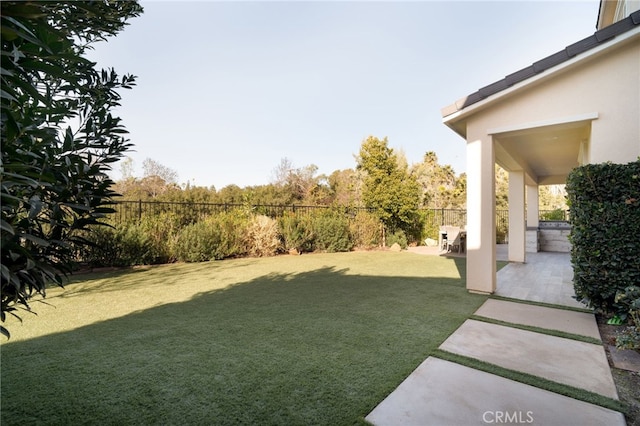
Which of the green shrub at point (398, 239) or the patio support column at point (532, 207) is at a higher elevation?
the patio support column at point (532, 207)

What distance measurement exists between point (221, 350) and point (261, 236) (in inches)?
323

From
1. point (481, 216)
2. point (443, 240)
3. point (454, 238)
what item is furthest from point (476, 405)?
point (443, 240)

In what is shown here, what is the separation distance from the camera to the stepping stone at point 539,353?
9.50 ft

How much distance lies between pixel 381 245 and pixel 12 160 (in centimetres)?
1428

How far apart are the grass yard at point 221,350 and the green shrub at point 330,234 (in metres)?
6.29

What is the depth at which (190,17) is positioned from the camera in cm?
683

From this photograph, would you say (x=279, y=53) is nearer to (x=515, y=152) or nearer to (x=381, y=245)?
(x=515, y=152)

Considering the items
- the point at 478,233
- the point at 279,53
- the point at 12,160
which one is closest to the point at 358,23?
the point at 279,53

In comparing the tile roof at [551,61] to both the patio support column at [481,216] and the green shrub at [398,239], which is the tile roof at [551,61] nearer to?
the patio support column at [481,216]

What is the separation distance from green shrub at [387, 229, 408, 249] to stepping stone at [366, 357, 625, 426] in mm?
11813

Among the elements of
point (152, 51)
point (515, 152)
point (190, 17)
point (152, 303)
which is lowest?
point (152, 303)

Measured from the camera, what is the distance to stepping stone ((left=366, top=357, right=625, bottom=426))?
2281 millimetres

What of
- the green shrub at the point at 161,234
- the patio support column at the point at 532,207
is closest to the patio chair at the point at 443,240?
the patio support column at the point at 532,207

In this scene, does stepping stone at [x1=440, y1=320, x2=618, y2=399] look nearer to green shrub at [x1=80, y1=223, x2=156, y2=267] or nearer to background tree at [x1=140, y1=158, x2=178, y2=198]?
green shrub at [x1=80, y1=223, x2=156, y2=267]
